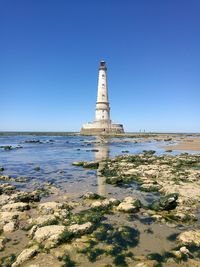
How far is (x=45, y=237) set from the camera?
794 cm

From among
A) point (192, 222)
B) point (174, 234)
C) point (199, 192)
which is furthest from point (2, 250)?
point (199, 192)

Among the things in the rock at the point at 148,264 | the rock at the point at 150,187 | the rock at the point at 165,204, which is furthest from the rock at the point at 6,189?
the rock at the point at 148,264

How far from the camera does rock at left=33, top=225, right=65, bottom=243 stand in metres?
7.87

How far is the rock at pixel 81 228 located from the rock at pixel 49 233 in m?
0.30

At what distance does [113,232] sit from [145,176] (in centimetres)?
930

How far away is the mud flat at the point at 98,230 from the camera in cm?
696

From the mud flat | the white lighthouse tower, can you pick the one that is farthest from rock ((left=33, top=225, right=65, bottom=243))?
the white lighthouse tower

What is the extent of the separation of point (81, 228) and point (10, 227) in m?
2.33

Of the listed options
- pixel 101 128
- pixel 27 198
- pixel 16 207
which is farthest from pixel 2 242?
pixel 101 128

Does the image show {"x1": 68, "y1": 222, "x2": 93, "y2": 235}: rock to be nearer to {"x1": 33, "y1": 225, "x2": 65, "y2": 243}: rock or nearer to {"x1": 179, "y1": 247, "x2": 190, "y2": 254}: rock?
{"x1": 33, "y1": 225, "x2": 65, "y2": 243}: rock

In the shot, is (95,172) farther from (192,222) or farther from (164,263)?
(164,263)

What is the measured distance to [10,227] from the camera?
8750mm

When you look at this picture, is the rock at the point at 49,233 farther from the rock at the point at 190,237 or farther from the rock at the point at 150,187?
the rock at the point at 150,187

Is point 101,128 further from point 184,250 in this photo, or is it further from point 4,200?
point 184,250
